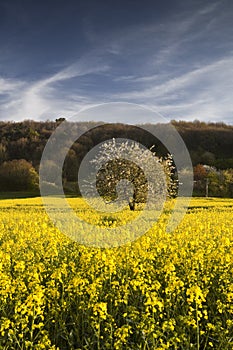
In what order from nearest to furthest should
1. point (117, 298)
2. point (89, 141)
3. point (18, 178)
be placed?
point (117, 298)
point (18, 178)
point (89, 141)

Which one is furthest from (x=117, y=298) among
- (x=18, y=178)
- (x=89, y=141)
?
(x=89, y=141)

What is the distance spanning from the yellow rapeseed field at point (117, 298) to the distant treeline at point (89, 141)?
3673 centimetres

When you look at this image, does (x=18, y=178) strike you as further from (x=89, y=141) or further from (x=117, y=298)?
(x=117, y=298)

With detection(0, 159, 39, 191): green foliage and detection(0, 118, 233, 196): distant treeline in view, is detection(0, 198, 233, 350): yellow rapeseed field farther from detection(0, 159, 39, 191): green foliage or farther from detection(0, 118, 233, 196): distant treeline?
detection(0, 159, 39, 191): green foliage

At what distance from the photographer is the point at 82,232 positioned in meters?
12.4

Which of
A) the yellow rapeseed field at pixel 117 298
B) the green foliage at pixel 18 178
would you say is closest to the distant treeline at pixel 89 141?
the green foliage at pixel 18 178

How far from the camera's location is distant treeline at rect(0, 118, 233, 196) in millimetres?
62344

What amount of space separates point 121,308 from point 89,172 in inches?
735

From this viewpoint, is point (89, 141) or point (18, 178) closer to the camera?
point (18, 178)

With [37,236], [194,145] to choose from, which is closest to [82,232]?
[37,236]

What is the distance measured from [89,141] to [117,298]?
58.3 m

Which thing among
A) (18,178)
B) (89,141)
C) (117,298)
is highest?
(89,141)

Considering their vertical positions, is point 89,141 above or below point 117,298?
above

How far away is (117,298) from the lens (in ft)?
21.4
